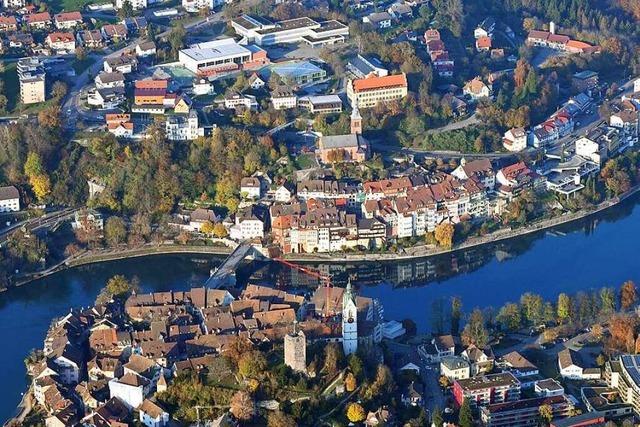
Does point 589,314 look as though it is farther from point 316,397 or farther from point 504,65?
point 504,65

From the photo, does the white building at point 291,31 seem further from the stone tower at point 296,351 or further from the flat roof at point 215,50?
the stone tower at point 296,351

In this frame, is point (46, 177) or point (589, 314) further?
point (46, 177)

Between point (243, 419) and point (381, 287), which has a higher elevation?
point (243, 419)

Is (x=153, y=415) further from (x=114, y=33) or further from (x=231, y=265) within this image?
(x=114, y=33)

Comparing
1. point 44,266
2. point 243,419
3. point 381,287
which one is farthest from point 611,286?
point 44,266

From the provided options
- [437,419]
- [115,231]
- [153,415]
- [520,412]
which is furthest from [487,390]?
[115,231]

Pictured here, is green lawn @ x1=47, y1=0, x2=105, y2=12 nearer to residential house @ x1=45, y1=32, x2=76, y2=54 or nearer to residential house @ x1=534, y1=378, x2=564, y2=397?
residential house @ x1=45, y1=32, x2=76, y2=54
